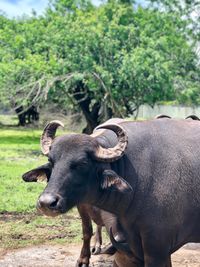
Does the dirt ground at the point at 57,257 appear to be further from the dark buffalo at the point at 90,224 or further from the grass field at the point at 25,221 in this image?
the grass field at the point at 25,221

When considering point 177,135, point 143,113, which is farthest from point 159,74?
point 143,113

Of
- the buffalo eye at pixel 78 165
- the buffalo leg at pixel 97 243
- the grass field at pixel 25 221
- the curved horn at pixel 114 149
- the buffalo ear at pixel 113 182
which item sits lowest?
the grass field at pixel 25 221

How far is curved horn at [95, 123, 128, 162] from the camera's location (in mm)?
Answer: 3961

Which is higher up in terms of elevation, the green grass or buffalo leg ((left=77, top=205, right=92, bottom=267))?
buffalo leg ((left=77, top=205, right=92, bottom=267))

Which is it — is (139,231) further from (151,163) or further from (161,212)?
(151,163)

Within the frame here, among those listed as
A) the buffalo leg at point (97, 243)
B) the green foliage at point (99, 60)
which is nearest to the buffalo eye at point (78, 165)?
the buffalo leg at point (97, 243)

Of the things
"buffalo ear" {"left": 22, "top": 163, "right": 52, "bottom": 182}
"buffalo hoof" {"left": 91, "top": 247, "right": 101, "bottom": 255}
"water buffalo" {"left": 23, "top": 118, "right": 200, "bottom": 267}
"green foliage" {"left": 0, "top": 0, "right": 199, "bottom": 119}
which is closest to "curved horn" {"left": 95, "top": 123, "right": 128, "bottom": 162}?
"water buffalo" {"left": 23, "top": 118, "right": 200, "bottom": 267}

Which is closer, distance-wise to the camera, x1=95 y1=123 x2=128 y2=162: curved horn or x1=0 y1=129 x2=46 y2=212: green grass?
x1=95 y1=123 x2=128 y2=162: curved horn

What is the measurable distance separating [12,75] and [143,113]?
17.2m

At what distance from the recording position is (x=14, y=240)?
7.11 metres

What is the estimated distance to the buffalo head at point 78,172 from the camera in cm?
379

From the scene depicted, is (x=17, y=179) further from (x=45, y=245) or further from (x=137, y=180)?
(x=137, y=180)

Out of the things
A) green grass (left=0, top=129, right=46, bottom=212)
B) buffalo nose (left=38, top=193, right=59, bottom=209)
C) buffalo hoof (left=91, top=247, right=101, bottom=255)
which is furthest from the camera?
green grass (left=0, top=129, right=46, bottom=212)

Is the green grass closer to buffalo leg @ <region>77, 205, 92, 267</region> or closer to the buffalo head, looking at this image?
buffalo leg @ <region>77, 205, 92, 267</region>
